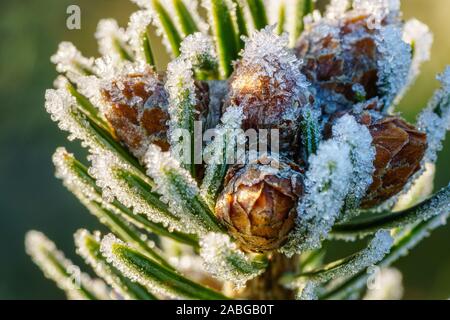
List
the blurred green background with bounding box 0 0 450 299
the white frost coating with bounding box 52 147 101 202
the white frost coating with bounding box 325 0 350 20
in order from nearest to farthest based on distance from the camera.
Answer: the white frost coating with bounding box 52 147 101 202 → the white frost coating with bounding box 325 0 350 20 → the blurred green background with bounding box 0 0 450 299

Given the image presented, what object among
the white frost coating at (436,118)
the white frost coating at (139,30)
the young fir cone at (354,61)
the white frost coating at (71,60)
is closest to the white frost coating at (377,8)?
the young fir cone at (354,61)

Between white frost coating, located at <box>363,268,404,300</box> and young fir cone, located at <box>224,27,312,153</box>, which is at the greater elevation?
young fir cone, located at <box>224,27,312,153</box>

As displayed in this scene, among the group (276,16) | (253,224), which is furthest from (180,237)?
(276,16)

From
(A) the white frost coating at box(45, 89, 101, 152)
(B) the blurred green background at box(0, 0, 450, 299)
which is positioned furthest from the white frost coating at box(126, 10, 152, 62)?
(B) the blurred green background at box(0, 0, 450, 299)

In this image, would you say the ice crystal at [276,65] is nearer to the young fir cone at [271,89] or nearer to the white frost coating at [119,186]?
the young fir cone at [271,89]

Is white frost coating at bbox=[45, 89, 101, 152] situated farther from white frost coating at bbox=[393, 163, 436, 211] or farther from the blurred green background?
the blurred green background

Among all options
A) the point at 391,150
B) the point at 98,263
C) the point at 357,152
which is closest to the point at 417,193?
the point at 391,150

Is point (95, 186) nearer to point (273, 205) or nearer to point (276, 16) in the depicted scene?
point (273, 205)
